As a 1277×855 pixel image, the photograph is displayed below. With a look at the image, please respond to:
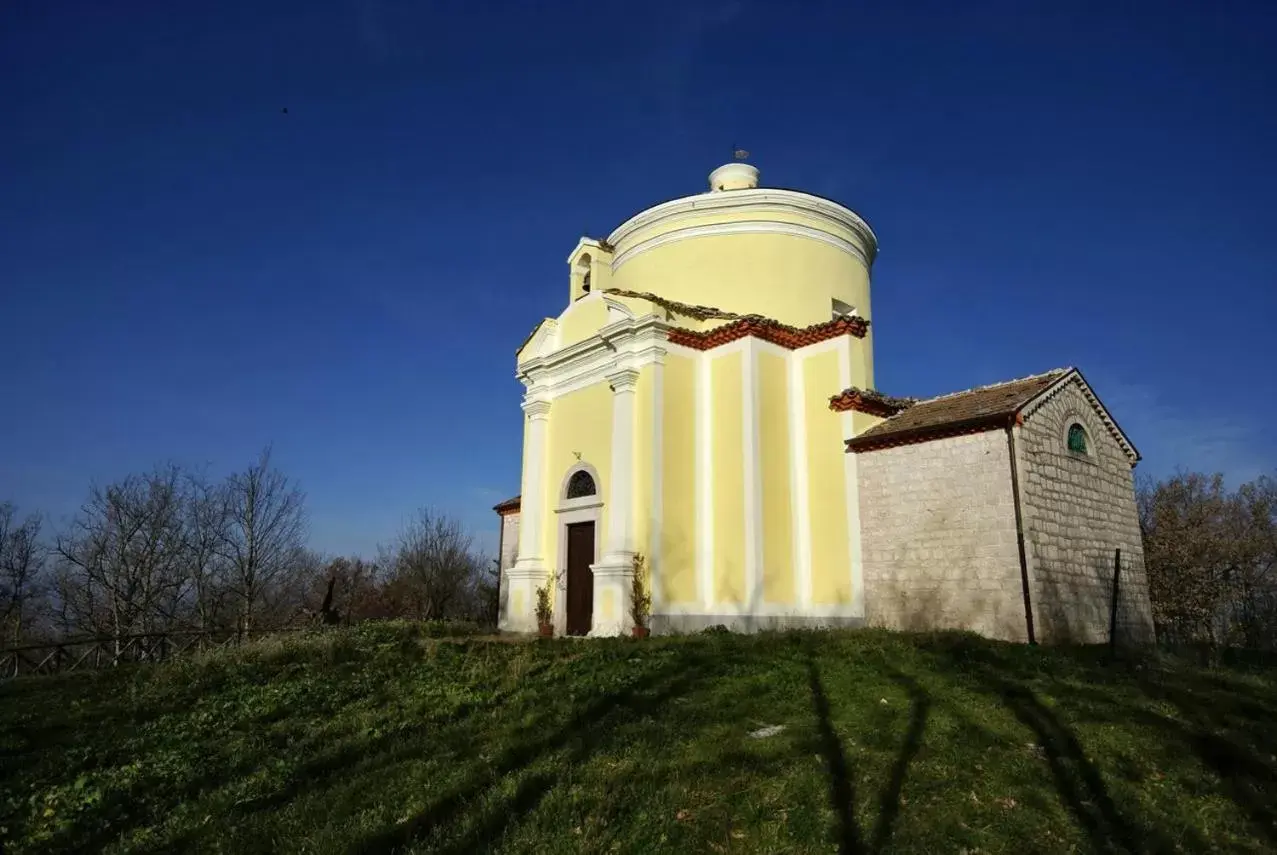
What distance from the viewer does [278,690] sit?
10242 mm

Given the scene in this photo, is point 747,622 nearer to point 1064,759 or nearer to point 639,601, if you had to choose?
point 639,601

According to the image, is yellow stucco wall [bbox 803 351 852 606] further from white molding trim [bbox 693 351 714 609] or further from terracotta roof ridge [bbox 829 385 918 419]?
white molding trim [bbox 693 351 714 609]

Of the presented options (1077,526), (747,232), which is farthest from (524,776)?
(747,232)

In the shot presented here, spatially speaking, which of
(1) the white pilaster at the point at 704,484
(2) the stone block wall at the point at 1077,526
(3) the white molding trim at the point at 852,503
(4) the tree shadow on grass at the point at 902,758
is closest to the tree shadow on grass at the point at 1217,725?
(4) the tree shadow on grass at the point at 902,758

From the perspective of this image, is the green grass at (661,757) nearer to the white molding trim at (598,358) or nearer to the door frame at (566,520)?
the door frame at (566,520)

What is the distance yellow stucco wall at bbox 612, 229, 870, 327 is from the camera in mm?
18094

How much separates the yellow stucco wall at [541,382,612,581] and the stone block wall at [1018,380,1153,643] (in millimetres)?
7865

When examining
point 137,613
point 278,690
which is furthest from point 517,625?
point 137,613

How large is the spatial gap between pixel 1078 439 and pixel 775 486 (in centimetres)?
605

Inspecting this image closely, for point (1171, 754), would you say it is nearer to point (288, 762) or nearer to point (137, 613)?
point (288, 762)

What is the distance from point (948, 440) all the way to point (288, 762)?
11.9 meters

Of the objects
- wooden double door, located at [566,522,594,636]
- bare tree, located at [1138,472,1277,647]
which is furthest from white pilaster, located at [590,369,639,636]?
bare tree, located at [1138,472,1277,647]

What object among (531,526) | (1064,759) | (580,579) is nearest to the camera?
(1064,759)

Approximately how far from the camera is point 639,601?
14.5 metres
